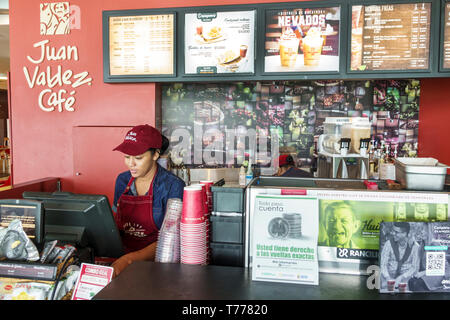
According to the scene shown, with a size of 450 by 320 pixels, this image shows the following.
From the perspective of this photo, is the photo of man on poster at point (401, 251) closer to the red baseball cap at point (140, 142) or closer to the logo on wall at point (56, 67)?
the red baseball cap at point (140, 142)

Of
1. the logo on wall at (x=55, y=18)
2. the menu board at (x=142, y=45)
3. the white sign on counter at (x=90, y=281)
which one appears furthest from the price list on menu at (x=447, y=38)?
the logo on wall at (x=55, y=18)

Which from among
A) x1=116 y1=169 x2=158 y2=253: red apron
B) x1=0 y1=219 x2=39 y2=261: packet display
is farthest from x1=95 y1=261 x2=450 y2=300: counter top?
x1=116 y1=169 x2=158 y2=253: red apron

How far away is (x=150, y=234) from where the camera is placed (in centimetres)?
203

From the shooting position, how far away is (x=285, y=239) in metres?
1.10

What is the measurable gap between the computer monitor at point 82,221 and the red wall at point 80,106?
217cm

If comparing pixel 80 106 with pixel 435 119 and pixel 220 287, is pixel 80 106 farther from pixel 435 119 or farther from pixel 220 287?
pixel 435 119

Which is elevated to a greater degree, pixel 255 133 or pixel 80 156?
pixel 255 133

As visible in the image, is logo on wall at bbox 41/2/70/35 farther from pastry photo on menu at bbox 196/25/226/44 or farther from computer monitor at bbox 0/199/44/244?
computer monitor at bbox 0/199/44/244

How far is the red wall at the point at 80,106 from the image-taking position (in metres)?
3.52

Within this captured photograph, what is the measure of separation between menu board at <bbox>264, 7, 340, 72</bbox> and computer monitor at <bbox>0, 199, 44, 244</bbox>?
2.39 m

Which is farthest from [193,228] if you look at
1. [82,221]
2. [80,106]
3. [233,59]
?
[80,106]

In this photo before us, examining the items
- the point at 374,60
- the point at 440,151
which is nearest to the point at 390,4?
the point at 374,60

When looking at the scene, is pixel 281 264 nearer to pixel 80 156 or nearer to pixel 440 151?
pixel 80 156

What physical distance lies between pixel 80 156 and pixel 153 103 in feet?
3.09
